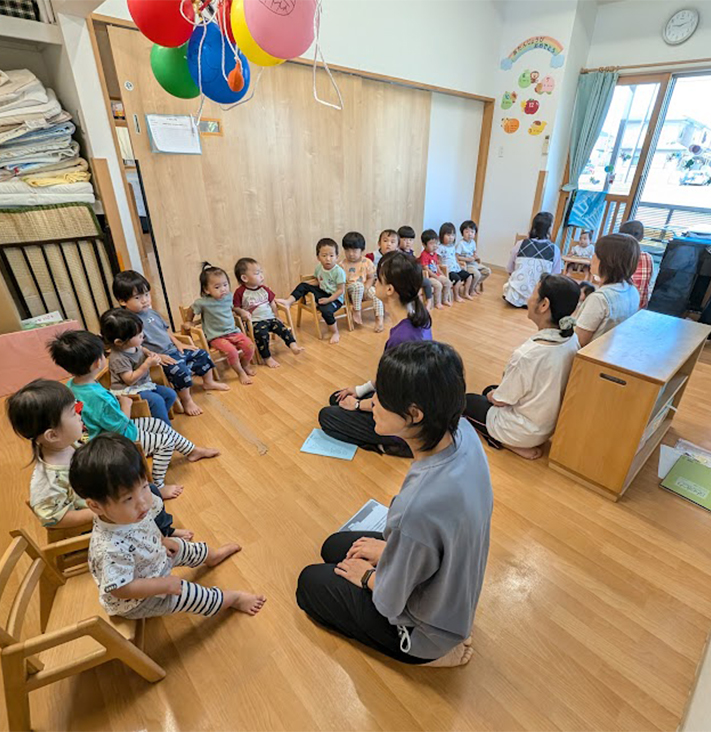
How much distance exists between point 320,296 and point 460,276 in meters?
1.68

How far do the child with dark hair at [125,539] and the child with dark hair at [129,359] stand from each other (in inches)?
34.8

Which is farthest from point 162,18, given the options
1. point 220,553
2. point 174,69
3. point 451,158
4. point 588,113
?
point 588,113

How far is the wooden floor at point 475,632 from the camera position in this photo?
110 cm

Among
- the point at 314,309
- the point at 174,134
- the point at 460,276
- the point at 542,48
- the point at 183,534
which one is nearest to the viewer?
the point at 183,534

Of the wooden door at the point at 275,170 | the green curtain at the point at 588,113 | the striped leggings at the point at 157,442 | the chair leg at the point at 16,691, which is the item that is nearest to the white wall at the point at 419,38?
the wooden door at the point at 275,170

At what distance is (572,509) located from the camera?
68.4 inches

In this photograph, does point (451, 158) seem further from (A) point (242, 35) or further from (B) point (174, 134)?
(A) point (242, 35)

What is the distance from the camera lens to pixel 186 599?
118 centimetres

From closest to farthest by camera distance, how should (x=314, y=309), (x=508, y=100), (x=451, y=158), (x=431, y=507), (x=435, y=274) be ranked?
(x=431, y=507) < (x=314, y=309) < (x=435, y=274) < (x=508, y=100) < (x=451, y=158)

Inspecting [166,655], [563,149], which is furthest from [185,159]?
[563,149]

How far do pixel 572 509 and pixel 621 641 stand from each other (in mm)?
549

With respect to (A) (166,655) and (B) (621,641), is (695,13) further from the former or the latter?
(A) (166,655)

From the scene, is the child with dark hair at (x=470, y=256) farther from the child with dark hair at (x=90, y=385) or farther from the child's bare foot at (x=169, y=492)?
the child with dark hair at (x=90, y=385)

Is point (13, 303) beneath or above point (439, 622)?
above
